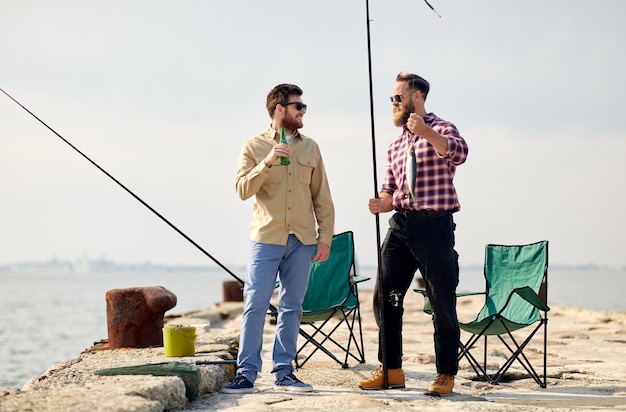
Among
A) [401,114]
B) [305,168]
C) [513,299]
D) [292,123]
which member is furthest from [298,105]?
[513,299]

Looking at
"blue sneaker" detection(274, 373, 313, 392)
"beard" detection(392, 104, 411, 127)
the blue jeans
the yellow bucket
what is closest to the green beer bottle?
the blue jeans

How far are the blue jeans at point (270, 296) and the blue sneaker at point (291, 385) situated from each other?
0.10 ft

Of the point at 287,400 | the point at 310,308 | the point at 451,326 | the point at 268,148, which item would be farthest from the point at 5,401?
the point at 310,308

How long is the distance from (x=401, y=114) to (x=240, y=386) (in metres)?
1.76

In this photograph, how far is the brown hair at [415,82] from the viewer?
4.79 m

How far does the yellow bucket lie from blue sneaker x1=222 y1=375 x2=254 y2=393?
0.58 meters

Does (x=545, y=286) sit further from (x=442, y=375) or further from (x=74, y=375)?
(x=74, y=375)

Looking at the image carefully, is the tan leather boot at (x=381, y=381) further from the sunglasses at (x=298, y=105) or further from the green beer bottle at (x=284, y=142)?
the sunglasses at (x=298, y=105)

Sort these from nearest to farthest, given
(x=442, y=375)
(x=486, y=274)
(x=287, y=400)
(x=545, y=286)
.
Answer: (x=287, y=400), (x=442, y=375), (x=545, y=286), (x=486, y=274)

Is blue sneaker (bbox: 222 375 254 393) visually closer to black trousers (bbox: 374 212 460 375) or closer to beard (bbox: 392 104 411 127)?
black trousers (bbox: 374 212 460 375)

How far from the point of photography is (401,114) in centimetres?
482

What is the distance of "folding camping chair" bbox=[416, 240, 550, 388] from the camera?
17.1 feet

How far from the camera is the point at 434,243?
465cm

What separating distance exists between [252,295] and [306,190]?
677 mm
